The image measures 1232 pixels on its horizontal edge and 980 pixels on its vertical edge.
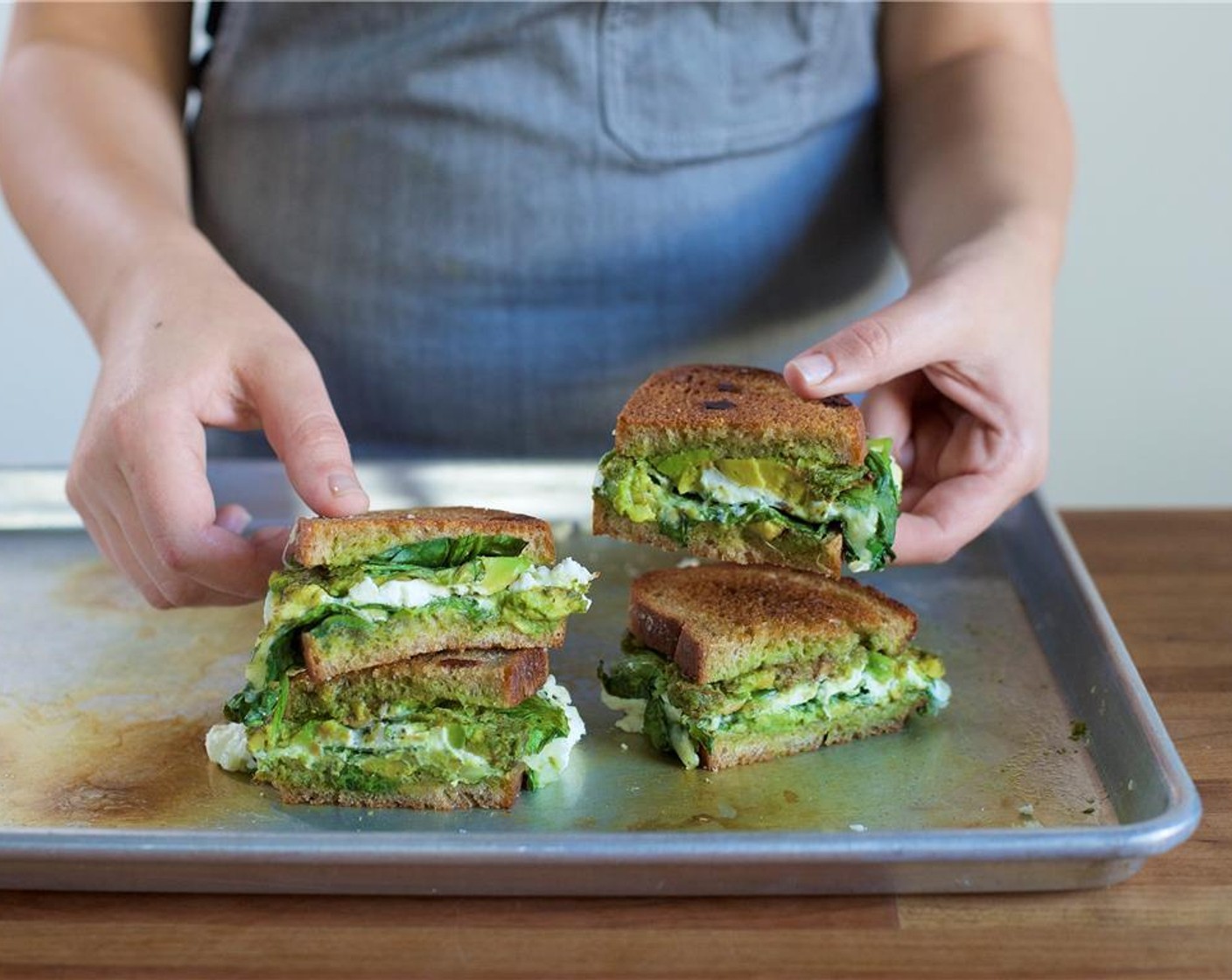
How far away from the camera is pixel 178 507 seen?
2225 mm

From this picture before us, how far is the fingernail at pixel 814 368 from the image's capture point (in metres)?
2.29

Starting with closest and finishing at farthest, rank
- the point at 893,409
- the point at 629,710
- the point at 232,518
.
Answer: the point at 629,710, the point at 232,518, the point at 893,409

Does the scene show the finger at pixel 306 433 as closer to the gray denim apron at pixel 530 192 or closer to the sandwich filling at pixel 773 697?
the sandwich filling at pixel 773 697

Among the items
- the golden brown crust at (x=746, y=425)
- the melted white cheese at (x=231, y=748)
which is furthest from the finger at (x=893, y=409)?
the melted white cheese at (x=231, y=748)

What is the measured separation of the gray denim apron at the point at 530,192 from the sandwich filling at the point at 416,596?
103cm

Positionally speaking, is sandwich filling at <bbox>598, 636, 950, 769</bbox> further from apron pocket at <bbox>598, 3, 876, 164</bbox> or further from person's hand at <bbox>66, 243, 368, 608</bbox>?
apron pocket at <bbox>598, 3, 876, 164</bbox>

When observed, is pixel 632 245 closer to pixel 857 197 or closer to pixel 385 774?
pixel 857 197

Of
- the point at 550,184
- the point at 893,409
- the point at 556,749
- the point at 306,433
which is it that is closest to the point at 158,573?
the point at 306,433

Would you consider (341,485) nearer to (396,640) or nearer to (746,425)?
(396,640)

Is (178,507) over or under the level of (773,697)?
over

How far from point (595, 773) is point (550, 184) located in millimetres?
1286

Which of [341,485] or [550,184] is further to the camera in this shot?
[550,184]

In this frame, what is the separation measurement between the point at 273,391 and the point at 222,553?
0.82ft

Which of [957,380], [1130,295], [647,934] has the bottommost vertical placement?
[1130,295]
